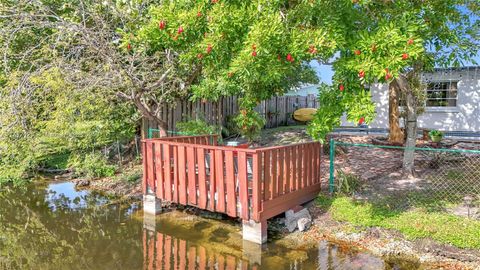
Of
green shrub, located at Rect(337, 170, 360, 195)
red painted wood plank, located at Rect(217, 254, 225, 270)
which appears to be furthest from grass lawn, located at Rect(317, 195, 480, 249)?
red painted wood plank, located at Rect(217, 254, 225, 270)

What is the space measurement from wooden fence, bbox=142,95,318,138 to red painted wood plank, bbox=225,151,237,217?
4.83 m

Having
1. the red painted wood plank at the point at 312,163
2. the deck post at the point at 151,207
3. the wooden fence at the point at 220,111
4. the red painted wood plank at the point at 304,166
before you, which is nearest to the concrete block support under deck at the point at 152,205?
the deck post at the point at 151,207

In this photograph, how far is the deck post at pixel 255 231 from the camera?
475 centimetres

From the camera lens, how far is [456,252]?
13.7 feet

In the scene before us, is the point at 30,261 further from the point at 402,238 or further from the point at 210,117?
the point at 210,117

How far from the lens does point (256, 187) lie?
4668 mm

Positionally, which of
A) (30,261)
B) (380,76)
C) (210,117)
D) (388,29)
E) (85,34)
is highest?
(85,34)

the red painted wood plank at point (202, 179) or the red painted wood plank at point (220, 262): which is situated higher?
the red painted wood plank at point (202, 179)

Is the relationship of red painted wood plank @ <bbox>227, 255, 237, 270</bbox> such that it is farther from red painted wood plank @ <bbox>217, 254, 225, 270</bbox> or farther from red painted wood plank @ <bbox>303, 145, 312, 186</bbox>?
red painted wood plank @ <bbox>303, 145, 312, 186</bbox>

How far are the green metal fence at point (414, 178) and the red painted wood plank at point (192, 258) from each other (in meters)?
2.66

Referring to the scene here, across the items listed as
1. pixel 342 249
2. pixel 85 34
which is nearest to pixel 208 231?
pixel 342 249

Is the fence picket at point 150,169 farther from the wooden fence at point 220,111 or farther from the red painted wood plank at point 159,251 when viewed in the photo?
the wooden fence at point 220,111

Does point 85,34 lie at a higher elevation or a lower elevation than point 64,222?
higher

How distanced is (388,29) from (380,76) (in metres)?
0.61
